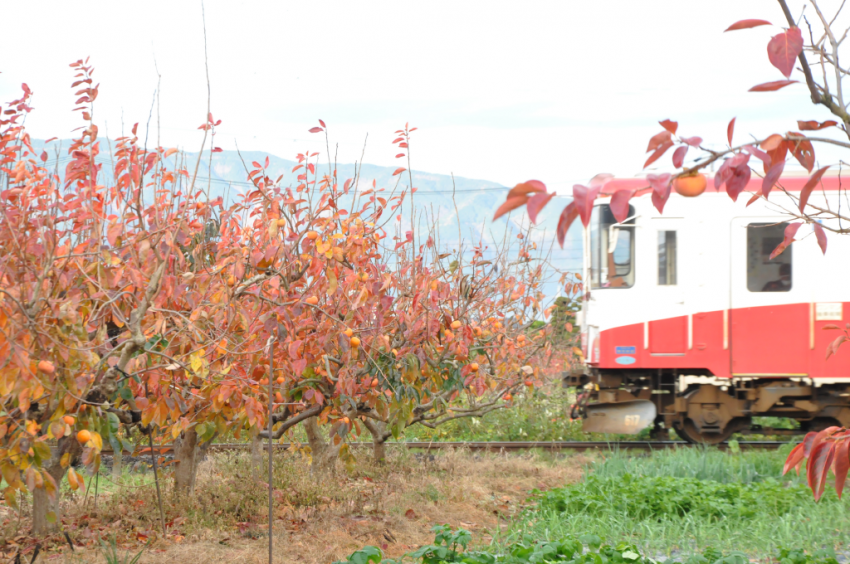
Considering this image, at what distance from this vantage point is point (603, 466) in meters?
7.00

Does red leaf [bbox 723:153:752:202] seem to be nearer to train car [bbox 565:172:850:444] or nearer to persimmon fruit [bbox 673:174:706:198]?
persimmon fruit [bbox 673:174:706:198]

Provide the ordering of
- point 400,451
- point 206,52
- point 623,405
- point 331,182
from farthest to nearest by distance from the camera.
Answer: point 623,405
point 400,451
point 331,182
point 206,52

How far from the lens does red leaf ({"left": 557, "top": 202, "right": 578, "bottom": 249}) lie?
1284 millimetres

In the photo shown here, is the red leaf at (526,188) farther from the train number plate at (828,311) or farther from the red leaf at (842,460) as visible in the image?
the train number plate at (828,311)

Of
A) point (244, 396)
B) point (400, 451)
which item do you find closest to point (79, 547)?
point (244, 396)

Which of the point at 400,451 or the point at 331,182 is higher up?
the point at 331,182

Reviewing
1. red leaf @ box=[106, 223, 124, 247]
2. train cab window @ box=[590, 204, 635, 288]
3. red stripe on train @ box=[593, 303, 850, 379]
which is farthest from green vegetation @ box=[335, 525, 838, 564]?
train cab window @ box=[590, 204, 635, 288]

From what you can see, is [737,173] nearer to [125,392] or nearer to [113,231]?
[113,231]

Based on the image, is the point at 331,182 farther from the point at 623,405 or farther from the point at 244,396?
the point at 623,405

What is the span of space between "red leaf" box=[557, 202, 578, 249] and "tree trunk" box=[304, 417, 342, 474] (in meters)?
5.51

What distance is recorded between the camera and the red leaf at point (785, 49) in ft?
4.72

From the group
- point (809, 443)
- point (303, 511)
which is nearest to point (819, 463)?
point (809, 443)

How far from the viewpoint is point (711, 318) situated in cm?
870

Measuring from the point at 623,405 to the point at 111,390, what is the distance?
22.9 feet
